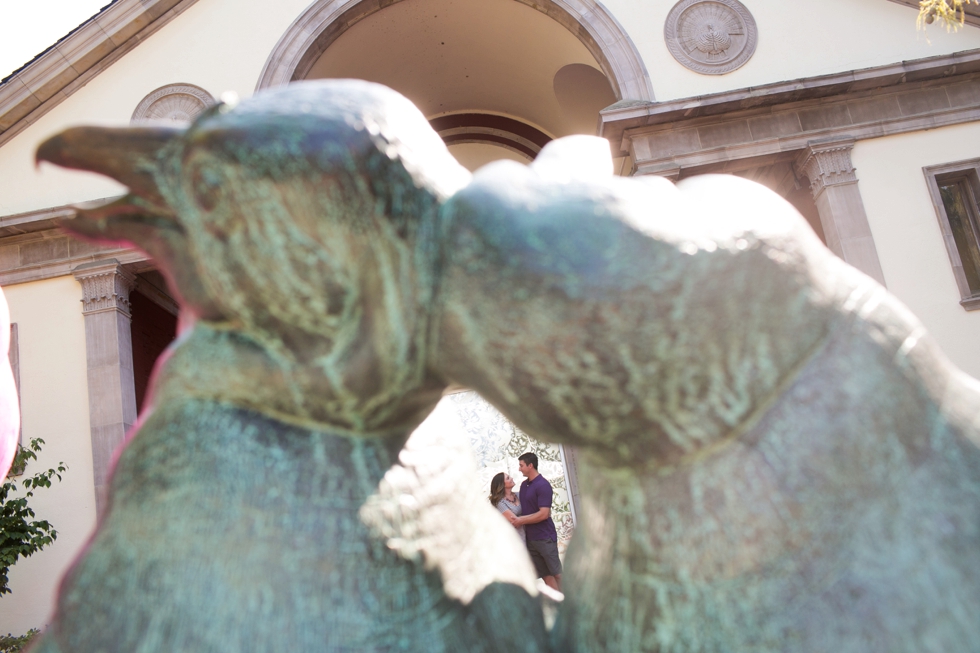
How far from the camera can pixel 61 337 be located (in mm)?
9945

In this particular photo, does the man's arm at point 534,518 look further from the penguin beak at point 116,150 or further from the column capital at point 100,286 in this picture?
the column capital at point 100,286

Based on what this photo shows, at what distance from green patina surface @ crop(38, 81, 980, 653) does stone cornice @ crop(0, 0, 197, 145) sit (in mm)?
11205

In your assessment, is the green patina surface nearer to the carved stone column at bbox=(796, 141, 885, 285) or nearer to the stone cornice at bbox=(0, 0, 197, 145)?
the carved stone column at bbox=(796, 141, 885, 285)

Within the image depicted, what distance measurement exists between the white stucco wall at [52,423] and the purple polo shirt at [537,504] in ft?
18.7

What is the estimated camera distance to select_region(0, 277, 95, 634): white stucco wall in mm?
8672

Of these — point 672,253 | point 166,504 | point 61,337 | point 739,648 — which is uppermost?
point 61,337

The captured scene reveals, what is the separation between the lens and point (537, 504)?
4.98 m

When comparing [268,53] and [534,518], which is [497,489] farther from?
[268,53]

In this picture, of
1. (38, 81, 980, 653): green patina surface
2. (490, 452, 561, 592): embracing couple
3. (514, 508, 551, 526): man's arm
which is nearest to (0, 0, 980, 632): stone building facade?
(490, 452, 561, 592): embracing couple

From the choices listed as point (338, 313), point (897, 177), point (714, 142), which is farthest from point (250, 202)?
point (897, 177)

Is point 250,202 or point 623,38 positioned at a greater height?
point 623,38

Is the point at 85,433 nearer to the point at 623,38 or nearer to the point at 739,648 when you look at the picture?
the point at 623,38

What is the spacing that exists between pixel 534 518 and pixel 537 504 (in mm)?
133

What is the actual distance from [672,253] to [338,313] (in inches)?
10.8
